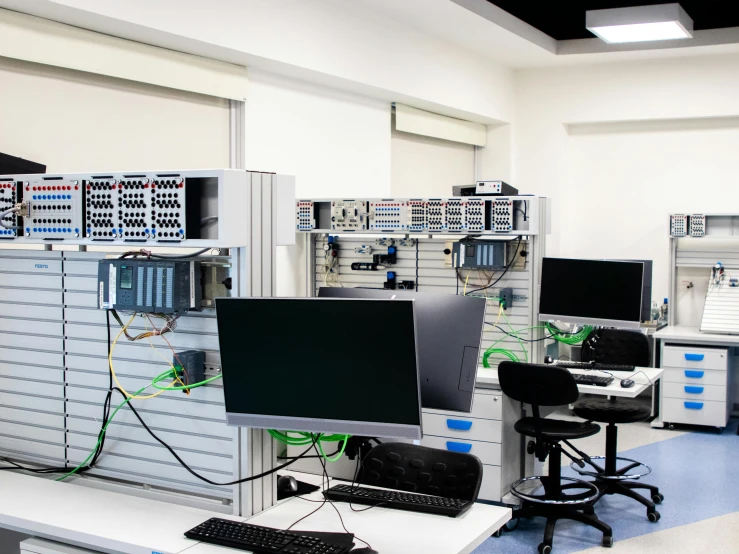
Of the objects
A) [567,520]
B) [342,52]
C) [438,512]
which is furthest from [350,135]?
[438,512]

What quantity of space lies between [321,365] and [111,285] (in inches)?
30.3

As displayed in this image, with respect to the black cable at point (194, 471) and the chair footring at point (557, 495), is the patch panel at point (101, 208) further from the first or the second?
the chair footring at point (557, 495)

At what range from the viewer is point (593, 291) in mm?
4555

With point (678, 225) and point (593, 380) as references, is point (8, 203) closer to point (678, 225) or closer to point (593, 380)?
point (593, 380)

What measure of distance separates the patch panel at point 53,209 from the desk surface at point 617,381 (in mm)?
2297

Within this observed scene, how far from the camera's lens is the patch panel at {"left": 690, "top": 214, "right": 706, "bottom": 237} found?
21.2 ft

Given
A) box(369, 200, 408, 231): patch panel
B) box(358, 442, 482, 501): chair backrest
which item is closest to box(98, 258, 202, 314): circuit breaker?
box(358, 442, 482, 501): chair backrest

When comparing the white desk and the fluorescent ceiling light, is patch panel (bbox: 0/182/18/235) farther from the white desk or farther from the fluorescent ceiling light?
the fluorescent ceiling light

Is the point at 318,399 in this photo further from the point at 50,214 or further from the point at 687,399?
the point at 687,399

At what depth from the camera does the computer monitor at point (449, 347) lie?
7.96ft

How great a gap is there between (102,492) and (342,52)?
3881 millimetres

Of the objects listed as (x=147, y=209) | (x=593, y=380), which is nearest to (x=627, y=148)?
(x=593, y=380)

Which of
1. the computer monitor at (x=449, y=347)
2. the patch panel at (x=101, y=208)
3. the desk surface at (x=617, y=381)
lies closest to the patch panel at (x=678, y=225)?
the desk surface at (x=617, y=381)

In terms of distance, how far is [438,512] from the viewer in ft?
7.32
